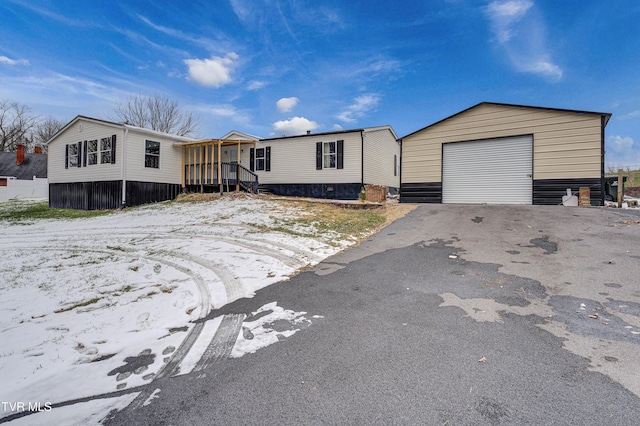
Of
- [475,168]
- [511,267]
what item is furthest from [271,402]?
[475,168]

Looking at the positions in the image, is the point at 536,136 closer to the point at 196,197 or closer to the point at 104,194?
the point at 196,197

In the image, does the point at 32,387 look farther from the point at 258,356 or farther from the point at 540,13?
the point at 540,13

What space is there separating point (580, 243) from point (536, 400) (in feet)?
17.7

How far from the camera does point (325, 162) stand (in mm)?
15805

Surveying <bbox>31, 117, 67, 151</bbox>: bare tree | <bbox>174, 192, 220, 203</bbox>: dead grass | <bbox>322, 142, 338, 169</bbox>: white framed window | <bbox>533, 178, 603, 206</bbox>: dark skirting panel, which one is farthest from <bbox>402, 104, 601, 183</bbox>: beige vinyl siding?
<bbox>31, 117, 67, 151</bbox>: bare tree

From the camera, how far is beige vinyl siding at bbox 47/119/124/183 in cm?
1523

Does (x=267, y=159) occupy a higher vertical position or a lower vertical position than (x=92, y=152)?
lower

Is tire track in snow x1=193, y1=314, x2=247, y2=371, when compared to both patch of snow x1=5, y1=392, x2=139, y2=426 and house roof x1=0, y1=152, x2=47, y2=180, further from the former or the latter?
house roof x1=0, y1=152, x2=47, y2=180

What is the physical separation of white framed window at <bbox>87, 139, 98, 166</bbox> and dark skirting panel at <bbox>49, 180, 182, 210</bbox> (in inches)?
48.8

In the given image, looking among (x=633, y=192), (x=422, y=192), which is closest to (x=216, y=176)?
(x=422, y=192)

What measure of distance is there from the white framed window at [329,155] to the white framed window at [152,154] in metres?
9.38

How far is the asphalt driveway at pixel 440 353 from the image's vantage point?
1756mm

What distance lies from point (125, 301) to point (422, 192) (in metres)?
11.8

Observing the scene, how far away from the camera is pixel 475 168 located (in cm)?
1190
